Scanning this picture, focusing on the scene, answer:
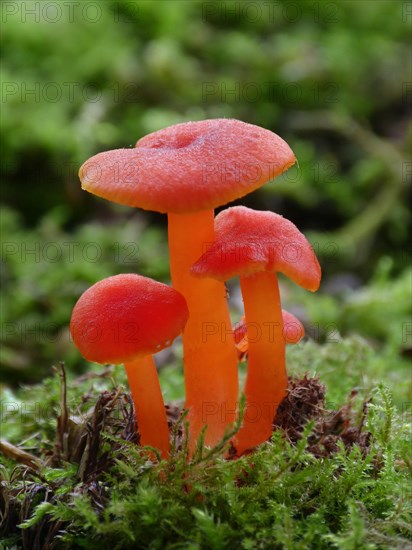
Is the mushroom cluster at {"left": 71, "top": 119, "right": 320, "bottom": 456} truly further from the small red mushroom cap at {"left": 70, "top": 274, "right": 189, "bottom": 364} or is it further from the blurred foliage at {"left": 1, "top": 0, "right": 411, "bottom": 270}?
the blurred foliage at {"left": 1, "top": 0, "right": 411, "bottom": 270}

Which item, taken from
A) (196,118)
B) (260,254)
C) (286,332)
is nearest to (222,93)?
(196,118)

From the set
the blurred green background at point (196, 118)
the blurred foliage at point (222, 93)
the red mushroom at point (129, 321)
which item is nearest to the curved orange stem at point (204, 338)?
the red mushroom at point (129, 321)

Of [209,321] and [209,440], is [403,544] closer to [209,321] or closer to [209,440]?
[209,440]

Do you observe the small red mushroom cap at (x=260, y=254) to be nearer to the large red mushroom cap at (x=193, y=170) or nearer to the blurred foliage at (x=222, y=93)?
the large red mushroom cap at (x=193, y=170)

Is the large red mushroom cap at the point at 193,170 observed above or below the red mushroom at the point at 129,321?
above

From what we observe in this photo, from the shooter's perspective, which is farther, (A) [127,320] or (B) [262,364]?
(B) [262,364]

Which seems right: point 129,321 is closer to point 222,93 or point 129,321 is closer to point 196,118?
point 196,118

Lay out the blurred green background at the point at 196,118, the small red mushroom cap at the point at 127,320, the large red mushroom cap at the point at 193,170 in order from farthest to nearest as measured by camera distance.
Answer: the blurred green background at the point at 196,118
the small red mushroom cap at the point at 127,320
the large red mushroom cap at the point at 193,170

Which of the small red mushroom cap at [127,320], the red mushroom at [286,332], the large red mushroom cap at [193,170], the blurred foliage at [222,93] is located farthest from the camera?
the blurred foliage at [222,93]
